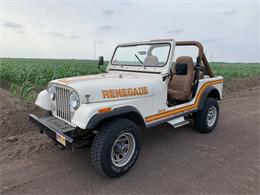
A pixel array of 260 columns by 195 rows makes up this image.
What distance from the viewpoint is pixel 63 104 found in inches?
129

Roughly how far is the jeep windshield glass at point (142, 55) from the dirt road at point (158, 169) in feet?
5.38

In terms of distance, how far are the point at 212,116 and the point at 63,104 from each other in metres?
3.63

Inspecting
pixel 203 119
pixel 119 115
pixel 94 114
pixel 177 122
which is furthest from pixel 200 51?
pixel 94 114

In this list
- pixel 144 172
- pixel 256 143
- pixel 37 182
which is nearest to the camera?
pixel 37 182

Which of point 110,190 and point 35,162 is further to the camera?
point 35,162

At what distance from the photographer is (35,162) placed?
3.44 m

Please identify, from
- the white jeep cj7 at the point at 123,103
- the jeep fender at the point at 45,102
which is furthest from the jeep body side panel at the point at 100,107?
the jeep fender at the point at 45,102

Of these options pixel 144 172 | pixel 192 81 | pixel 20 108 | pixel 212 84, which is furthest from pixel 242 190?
pixel 20 108

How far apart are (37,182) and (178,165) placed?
7.09 ft

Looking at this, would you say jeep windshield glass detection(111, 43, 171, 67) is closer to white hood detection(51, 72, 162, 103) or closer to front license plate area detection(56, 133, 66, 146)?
white hood detection(51, 72, 162, 103)

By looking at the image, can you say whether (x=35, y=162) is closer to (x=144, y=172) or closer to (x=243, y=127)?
(x=144, y=172)

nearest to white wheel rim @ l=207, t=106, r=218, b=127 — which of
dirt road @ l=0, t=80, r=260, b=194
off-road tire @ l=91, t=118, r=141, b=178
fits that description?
dirt road @ l=0, t=80, r=260, b=194

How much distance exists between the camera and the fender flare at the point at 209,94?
465 cm

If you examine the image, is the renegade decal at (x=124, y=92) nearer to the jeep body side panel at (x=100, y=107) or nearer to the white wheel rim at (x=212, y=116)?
the jeep body side panel at (x=100, y=107)
